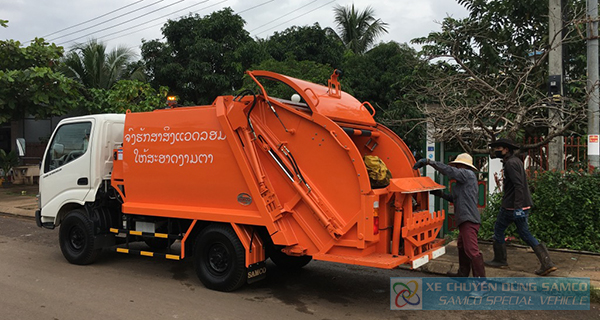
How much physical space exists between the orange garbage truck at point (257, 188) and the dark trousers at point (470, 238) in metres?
0.28

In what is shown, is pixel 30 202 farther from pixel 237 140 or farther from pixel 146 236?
pixel 237 140

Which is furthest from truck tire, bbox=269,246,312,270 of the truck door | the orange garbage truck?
the truck door

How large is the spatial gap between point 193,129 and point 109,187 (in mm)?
1948

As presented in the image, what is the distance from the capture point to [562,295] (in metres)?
5.31

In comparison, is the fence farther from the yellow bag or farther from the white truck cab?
the white truck cab

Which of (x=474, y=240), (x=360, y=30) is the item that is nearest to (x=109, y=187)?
(x=474, y=240)

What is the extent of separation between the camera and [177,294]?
17.6 feet

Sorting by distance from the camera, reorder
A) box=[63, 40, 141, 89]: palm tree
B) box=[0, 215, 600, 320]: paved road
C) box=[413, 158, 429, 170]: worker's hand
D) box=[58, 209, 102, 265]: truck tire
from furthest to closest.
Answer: box=[63, 40, 141, 89]: palm tree
box=[58, 209, 102, 265]: truck tire
box=[413, 158, 429, 170]: worker's hand
box=[0, 215, 600, 320]: paved road

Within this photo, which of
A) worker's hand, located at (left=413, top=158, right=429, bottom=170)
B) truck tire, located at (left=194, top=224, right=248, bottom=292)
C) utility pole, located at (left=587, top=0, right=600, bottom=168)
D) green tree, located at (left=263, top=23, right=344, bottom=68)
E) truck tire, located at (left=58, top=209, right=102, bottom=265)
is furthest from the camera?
green tree, located at (left=263, top=23, right=344, bottom=68)

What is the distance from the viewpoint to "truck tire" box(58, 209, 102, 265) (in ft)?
21.2

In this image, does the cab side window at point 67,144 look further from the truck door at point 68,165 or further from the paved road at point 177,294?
the paved road at point 177,294

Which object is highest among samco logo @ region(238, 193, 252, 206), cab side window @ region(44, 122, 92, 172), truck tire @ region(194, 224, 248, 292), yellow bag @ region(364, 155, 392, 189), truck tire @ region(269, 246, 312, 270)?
cab side window @ region(44, 122, 92, 172)

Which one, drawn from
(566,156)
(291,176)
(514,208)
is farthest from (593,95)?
(291,176)

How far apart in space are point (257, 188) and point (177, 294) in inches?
64.6
